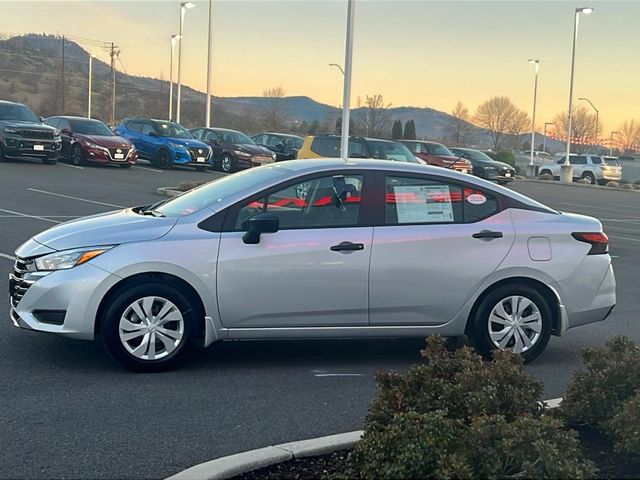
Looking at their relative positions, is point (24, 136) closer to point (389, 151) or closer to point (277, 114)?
point (389, 151)

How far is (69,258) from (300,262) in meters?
1.67

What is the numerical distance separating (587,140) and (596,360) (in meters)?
117

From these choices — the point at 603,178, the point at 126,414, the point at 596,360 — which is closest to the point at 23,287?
the point at 126,414

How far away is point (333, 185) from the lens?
20.7 feet

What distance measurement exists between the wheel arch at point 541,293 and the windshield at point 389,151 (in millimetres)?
15308

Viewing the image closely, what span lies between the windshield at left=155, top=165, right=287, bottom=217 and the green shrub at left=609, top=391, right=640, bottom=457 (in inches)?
131

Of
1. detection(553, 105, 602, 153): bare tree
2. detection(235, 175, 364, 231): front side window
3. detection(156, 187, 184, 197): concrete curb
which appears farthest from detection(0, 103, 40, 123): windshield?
detection(553, 105, 602, 153): bare tree

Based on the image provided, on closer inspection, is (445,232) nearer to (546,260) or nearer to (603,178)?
(546,260)

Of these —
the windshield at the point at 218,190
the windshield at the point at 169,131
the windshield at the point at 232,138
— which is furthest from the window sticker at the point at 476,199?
the windshield at the point at 169,131

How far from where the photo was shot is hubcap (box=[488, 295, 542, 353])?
21.2 feet

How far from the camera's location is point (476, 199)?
6.55 meters

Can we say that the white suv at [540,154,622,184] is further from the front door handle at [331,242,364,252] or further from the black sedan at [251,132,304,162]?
the front door handle at [331,242,364,252]

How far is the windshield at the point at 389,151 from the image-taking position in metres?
21.8

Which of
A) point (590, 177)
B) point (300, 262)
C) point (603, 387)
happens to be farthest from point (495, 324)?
point (590, 177)
